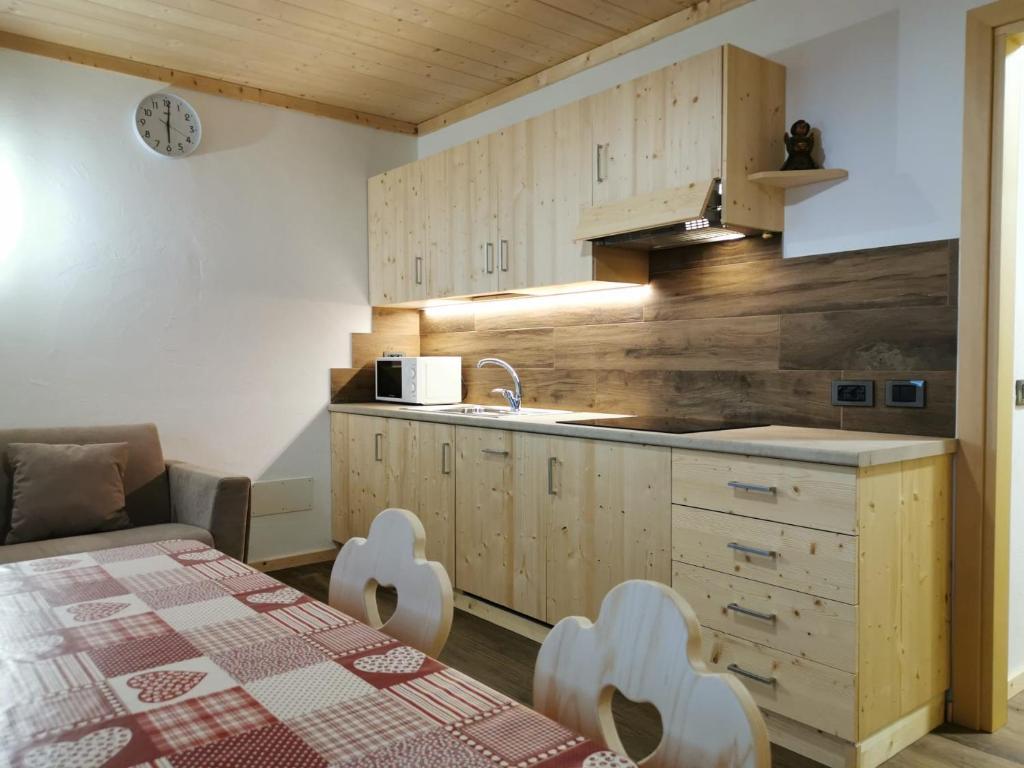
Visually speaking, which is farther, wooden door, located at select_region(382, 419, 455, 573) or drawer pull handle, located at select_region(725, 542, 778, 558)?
wooden door, located at select_region(382, 419, 455, 573)

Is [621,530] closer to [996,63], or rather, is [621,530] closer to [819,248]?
[819,248]

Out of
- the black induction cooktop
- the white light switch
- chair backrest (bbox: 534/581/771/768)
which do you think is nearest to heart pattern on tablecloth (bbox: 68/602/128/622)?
chair backrest (bbox: 534/581/771/768)

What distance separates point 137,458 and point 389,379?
4.47ft

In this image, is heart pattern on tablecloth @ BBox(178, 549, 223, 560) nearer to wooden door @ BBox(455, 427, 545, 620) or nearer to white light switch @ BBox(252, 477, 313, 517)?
wooden door @ BBox(455, 427, 545, 620)

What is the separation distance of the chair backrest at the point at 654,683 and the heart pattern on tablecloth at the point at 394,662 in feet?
0.60

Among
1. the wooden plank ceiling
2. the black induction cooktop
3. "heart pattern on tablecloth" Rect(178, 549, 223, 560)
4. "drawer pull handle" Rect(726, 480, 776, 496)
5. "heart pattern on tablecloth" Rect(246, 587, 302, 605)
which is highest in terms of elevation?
the wooden plank ceiling

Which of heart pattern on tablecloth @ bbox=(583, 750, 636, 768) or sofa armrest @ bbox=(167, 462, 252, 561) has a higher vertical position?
heart pattern on tablecloth @ bbox=(583, 750, 636, 768)

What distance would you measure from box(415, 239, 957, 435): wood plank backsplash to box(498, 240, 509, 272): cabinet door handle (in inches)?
13.9

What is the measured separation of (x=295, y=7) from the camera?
3.13 meters

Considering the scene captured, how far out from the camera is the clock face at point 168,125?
378 centimetres

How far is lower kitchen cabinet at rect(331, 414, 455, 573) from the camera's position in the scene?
11.6ft

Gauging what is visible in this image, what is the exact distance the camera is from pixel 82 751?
85cm

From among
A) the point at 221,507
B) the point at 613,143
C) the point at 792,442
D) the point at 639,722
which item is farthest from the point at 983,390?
the point at 221,507

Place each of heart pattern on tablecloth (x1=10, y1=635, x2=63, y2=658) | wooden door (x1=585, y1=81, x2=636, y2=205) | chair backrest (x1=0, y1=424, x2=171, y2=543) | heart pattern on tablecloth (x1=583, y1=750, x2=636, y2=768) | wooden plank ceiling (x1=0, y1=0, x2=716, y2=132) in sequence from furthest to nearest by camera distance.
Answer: chair backrest (x1=0, y1=424, x2=171, y2=543)
wooden plank ceiling (x1=0, y1=0, x2=716, y2=132)
wooden door (x1=585, y1=81, x2=636, y2=205)
heart pattern on tablecloth (x1=10, y1=635, x2=63, y2=658)
heart pattern on tablecloth (x1=583, y1=750, x2=636, y2=768)
